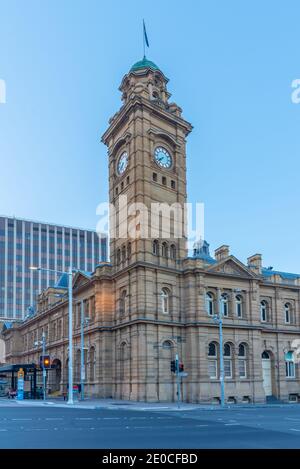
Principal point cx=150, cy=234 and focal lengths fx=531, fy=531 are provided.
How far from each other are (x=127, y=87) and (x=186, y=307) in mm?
25172

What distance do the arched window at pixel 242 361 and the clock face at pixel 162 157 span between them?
20084 millimetres

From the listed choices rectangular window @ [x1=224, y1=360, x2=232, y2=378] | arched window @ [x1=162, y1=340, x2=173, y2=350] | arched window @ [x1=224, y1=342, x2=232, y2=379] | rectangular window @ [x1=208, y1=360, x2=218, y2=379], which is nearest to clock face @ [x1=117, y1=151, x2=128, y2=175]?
arched window @ [x1=162, y1=340, x2=173, y2=350]

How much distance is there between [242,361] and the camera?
5381 centimetres

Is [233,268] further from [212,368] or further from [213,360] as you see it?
[212,368]

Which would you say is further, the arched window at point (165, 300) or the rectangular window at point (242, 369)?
the rectangular window at point (242, 369)

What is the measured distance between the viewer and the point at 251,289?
55.2 meters

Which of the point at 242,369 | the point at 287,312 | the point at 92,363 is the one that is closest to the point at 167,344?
the point at 242,369

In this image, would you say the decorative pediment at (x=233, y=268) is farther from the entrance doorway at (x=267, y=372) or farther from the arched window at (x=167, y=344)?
the entrance doorway at (x=267, y=372)

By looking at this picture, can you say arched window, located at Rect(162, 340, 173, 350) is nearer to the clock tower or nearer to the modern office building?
the clock tower

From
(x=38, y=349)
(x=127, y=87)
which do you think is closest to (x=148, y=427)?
(x=127, y=87)

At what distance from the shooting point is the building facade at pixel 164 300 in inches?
1939

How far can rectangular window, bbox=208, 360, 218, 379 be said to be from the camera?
5100 centimetres

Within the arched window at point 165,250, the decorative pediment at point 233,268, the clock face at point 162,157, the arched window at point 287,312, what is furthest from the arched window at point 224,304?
the clock face at point 162,157

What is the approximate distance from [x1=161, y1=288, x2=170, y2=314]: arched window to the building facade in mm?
96
